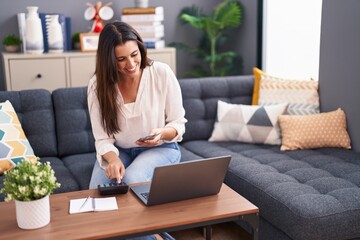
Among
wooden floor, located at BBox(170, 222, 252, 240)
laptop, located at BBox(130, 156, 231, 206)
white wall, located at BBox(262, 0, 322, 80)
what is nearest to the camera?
laptop, located at BBox(130, 156, 231, 206)

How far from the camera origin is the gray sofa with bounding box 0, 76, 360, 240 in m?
2.02

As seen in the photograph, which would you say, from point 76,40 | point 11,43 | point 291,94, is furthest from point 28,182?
point 76,40

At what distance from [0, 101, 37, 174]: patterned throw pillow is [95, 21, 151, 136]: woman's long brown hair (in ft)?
1.79

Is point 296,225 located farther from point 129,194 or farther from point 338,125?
point 338,125

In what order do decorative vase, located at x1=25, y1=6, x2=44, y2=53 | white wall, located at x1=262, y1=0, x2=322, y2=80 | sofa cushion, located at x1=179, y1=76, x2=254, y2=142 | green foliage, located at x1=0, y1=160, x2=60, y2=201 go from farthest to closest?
decorative vase, located at x1=25, y1=6, x2=44, y2=53
white wall, located at x1=262, y1=0, x2=322, y2=80
sofa cushion, located at x1=179, y1=76, x2=254, y2=142
green foliage, located at x1=0, y1=160, x2=60, y2=201

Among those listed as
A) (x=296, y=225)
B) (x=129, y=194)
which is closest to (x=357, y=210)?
(x=296, y=225)

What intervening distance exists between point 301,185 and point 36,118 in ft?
5.18

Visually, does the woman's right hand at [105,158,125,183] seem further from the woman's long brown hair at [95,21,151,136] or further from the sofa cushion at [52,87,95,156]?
the sofa cushion at [52,87,95,156]

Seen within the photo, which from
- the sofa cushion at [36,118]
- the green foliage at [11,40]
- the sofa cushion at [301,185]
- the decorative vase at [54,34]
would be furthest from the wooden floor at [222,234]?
the green foliage at [11,40]

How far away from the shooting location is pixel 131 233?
1.52 m

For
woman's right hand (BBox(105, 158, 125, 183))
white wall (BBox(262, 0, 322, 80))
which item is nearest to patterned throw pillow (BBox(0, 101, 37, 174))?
woman's right hand (BBox(105, 158, 125, 183))

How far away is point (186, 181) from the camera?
169cm

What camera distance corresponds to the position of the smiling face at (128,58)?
2.14 metres

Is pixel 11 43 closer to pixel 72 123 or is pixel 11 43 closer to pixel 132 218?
pixel 72 123
